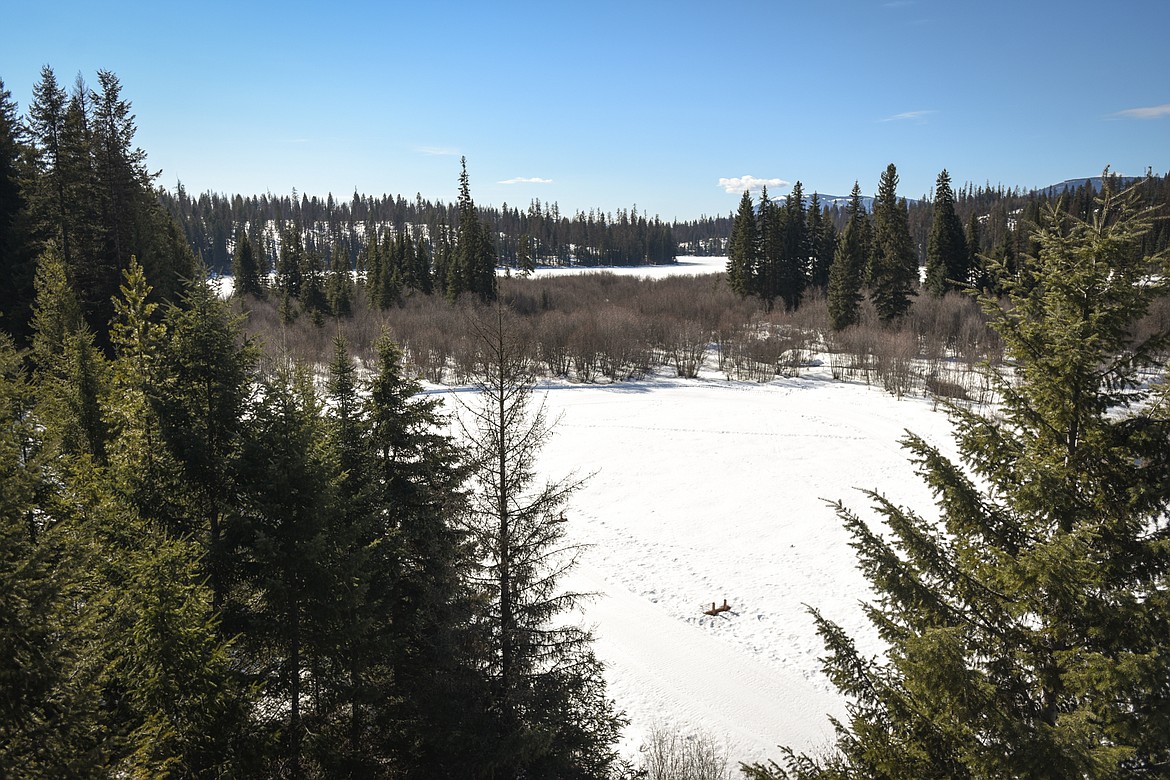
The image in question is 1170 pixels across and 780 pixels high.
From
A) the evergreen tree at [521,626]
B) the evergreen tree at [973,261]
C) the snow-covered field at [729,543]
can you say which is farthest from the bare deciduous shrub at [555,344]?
the evergreen tree at [521,626]

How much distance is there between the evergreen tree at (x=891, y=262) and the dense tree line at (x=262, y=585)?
51.1 m

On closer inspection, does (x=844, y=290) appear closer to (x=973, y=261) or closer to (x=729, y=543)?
(x=973, y=261)

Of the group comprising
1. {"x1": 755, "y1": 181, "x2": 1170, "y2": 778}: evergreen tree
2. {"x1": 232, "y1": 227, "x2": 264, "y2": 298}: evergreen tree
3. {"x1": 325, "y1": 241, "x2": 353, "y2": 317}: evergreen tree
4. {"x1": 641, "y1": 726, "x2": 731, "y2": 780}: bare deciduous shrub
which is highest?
{"x1": 232, "y1": 227, "x2": 264, "y2": 298}: evergreen tree

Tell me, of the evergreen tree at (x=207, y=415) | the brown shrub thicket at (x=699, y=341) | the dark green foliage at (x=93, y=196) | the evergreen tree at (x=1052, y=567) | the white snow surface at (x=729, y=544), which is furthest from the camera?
the brown shrub thicket at (x=699, y=341)

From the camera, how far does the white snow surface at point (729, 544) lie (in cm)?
1462

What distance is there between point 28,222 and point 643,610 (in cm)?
3789

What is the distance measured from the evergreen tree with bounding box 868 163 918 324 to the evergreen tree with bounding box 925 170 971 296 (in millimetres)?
2852

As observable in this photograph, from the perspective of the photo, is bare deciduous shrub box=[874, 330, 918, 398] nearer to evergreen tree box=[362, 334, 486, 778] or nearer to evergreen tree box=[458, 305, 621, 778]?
evergreen tree box=[458, 305, 621, 778]

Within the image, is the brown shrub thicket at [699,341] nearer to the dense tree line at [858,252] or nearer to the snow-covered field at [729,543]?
the dense tree line at [858,252]

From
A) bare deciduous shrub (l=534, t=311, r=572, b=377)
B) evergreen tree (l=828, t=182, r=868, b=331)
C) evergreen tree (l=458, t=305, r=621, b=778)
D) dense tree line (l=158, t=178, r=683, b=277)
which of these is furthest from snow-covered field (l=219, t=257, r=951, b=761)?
dense tree line (l=158, t=178, r=683, b=277)

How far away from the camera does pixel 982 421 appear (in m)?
5.75

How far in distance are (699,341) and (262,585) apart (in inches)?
1987

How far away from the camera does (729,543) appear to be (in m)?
22.6

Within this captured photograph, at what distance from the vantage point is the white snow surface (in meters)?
14.6
